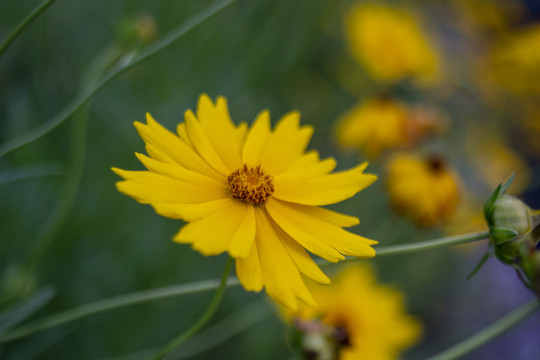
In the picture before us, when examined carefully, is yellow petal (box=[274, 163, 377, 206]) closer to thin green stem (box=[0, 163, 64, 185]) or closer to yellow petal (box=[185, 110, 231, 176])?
yellow petal (box=[185, 110, 231, 176])

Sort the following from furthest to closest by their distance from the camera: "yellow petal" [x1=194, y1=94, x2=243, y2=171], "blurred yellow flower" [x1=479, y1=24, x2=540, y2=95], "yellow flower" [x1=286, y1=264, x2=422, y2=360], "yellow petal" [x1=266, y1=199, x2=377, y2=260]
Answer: "blurred yellow flower" [x1=479, y1=24, x2=540, y2=95]
"yellow flower" [x1=286, y1=264, x2=422, y2=360]
"yellow petal" [x1=194, y1=94, x2=243, y2=171]
"yellow petal" [x1=266, y1=199, x2=377, y2=260]

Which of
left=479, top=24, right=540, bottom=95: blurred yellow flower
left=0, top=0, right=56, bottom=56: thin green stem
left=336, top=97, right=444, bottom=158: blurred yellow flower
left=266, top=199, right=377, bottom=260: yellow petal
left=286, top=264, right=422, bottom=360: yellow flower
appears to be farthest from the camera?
left=479, top=24, right=540, bottom=95: blurred yellow flower

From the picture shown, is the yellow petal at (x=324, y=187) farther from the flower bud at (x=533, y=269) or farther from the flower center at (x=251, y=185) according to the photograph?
the flower bud at (x=533, y=269)

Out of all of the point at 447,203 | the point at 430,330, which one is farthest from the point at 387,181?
the point at 430,330

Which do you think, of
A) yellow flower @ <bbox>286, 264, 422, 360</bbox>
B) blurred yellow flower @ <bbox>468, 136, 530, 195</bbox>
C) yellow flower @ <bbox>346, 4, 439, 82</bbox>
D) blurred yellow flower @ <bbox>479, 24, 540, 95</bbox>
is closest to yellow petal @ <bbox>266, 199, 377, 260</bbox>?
yellow flower @ <bbox>286, 264, 422, 360</bbox>

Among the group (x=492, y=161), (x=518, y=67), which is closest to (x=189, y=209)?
(x=518, y=67)

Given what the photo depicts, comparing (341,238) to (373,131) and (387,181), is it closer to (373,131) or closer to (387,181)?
(387,181)

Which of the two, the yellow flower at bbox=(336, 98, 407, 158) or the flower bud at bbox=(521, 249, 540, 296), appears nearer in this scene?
the flower bud at bbox=(521, 249, 540, 296)

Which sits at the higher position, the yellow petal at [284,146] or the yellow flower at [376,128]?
the yellow petal at [284,146]

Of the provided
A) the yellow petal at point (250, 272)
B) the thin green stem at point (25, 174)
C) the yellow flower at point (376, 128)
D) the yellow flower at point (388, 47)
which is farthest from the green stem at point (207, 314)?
the yellow flower at point (388, 47)
